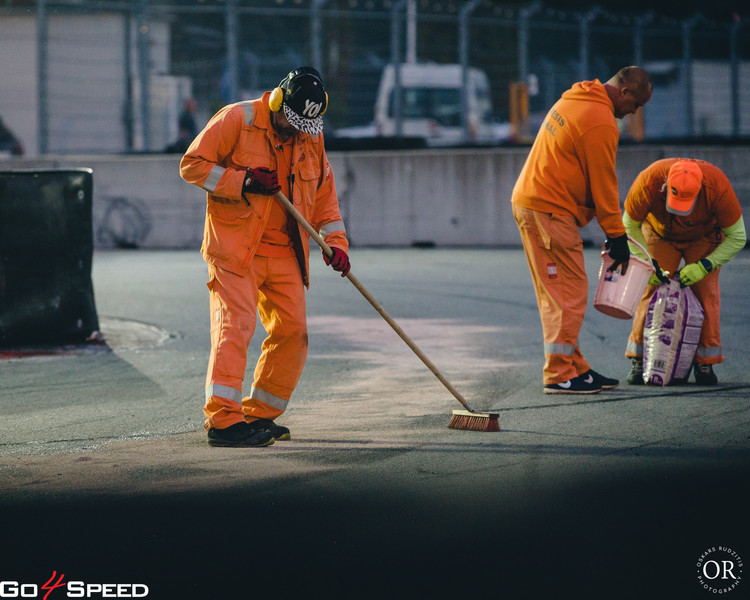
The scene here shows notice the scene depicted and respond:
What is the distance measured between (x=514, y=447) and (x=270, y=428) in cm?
116

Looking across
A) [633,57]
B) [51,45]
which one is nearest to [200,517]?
[51,45]

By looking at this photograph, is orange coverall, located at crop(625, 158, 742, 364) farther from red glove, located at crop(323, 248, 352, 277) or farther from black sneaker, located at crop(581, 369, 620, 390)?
red glove, located at crop(323, 248, 352, 277)

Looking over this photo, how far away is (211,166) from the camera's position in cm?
539

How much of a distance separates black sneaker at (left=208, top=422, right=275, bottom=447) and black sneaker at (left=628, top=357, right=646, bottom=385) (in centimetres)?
264

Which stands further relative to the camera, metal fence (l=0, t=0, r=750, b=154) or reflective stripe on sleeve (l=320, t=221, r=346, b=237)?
metal fence (l=0, t=0, r=750, b=154)

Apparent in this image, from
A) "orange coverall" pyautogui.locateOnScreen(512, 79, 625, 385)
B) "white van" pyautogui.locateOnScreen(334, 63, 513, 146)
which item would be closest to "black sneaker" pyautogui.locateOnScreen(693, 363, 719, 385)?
"orange coverall" pyautogui.locateOnScreen(512, 79, 625, 385)

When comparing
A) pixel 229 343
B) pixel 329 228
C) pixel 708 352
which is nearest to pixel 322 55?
pixel 708 352

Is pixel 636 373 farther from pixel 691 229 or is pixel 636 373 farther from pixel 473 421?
pixel 473 421

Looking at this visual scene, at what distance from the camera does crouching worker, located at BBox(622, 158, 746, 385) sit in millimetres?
6911

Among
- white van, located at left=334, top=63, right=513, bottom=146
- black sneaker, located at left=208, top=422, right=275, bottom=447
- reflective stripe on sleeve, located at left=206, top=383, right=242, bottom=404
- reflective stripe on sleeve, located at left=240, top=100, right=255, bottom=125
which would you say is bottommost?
black sneaker, located at left=208, top=422, right=275, bottom=447

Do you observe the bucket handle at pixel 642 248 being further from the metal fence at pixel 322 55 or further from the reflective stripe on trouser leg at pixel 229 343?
the metal fence at pixel 322 55

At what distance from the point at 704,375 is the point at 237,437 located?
3075 millimetres

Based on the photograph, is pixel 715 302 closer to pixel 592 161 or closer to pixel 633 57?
pixel 592 161

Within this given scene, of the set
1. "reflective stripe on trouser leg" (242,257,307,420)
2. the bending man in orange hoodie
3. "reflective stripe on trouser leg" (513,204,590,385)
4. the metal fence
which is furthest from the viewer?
the metal fence
